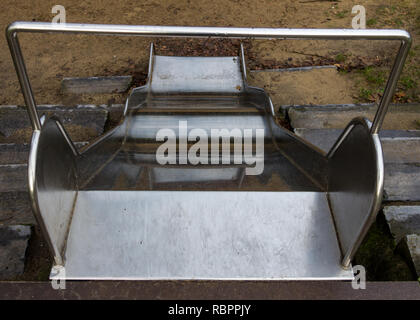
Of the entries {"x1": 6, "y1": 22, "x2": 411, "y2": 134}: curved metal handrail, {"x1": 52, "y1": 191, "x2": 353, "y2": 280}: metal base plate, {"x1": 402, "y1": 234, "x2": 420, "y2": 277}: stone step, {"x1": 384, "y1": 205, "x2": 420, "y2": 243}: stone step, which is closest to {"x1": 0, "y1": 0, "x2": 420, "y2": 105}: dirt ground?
{"x1": 384, "y1": 205, "x2": 420, "y2": 243}: stone step

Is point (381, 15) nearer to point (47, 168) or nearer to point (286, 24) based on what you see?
point (286, 24)

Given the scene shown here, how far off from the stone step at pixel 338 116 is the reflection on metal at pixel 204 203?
0.83 metres

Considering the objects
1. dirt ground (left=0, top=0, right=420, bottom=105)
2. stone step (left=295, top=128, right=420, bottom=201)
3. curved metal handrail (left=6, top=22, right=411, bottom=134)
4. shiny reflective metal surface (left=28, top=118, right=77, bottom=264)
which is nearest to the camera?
curved metal handrail (left=6, top=22, right=411, bottom=134)

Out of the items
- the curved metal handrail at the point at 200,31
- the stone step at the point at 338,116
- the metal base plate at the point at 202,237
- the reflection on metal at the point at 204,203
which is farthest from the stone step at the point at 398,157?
the curved metal handrail at the point at 200,31

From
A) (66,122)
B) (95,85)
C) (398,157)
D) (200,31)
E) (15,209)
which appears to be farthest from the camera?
(95,85)

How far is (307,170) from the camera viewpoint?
91.7 inches

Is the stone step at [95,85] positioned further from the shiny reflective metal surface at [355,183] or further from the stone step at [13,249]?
the shiny reflective metal surface at [355,183]

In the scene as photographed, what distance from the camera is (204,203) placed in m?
2.14

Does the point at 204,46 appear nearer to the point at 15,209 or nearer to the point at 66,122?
the point at 66,122

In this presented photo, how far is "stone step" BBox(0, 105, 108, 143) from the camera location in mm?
3301

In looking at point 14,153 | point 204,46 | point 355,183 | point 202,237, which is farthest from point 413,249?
point 204,46

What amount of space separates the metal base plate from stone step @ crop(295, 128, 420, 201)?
62 cm

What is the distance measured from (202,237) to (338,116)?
2.00 meters

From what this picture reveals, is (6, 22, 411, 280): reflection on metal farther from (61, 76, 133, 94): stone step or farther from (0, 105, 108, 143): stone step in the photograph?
(61, 76, 133, 94): stone step
